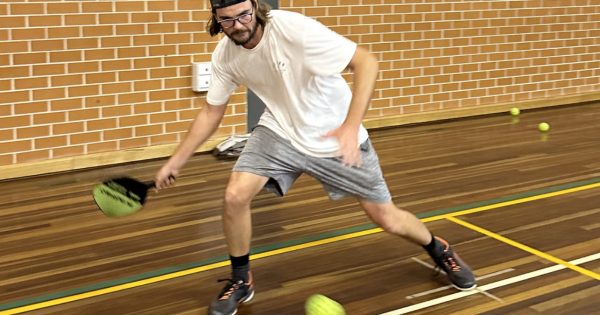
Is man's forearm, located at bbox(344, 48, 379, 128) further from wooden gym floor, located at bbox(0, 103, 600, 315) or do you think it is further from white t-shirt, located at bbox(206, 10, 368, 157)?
wooden gym floor, located at bbox(0, 103, 600, 315)

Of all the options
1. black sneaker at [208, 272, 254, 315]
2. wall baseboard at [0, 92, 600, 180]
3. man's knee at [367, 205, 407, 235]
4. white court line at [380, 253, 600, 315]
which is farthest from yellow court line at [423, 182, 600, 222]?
wall baseboard at [0, 92, 600, 180]

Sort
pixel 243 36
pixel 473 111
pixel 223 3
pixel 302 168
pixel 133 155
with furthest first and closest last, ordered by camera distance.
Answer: pixel 473 111 < pixel 133 155 < pixel 302 168 < pixel 243 36 < pixel 223 3

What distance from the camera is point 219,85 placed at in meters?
3.19

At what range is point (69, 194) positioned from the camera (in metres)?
4.96

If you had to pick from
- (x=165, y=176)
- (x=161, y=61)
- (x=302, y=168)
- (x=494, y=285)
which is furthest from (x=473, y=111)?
(x=165, y=176)

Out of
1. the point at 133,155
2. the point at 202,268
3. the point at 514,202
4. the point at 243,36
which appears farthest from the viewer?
the point at 133,155

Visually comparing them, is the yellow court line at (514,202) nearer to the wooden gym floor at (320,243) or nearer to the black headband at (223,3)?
the wooden gym floor at (320,243)

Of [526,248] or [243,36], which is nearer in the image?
[243,36]

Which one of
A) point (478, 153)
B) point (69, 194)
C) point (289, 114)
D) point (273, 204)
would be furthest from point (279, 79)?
point (478, 153)

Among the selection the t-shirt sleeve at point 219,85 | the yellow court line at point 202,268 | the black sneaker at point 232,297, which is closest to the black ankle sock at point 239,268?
the black sneaker at point 232,297

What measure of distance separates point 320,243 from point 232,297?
2.99 ft

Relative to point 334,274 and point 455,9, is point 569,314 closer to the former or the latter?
point 334,274

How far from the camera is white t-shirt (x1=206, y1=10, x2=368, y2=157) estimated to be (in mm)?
2891

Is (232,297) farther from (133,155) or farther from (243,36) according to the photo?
(133,155)
